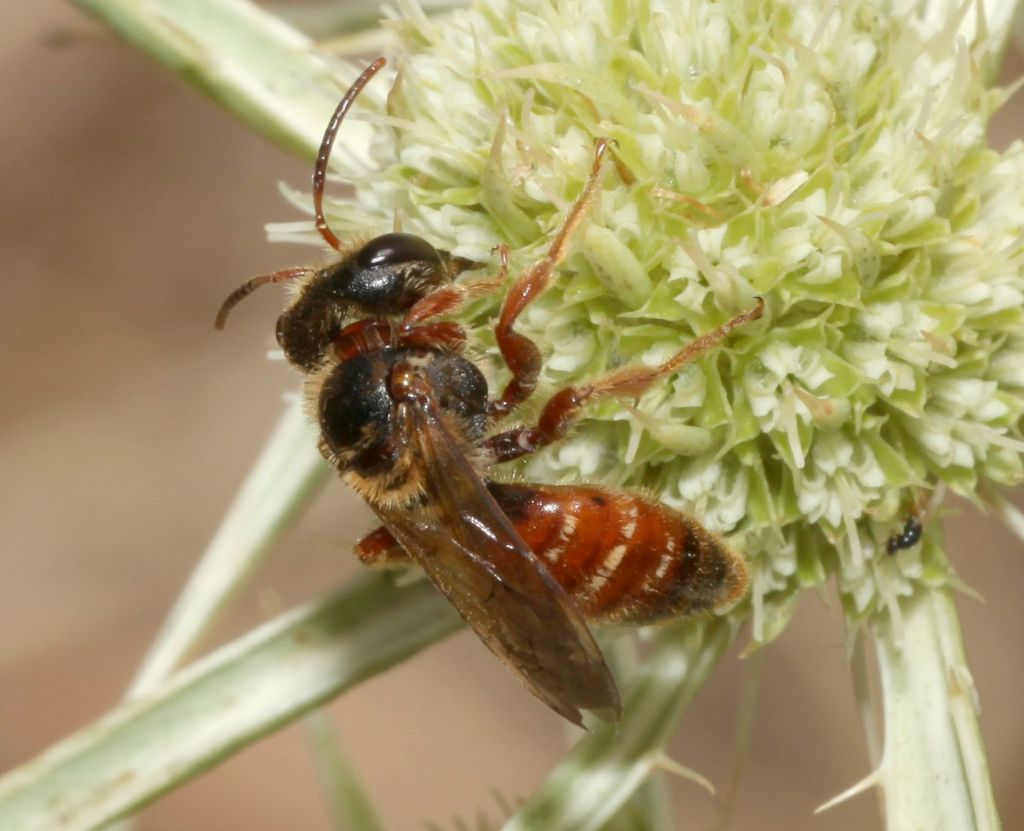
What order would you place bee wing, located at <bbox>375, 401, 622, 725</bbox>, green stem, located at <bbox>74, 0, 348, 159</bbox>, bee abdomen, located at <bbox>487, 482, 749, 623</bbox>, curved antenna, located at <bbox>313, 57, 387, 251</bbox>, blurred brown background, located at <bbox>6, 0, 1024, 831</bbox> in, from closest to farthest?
bee wing, located at <bbox>375, 401, 622, 725</bbox> → bee abdomen, located at <bbox>487, 482, 749, 623</bbox> → curved antenna, located at <bbox>313, 57, 387, 251</bbox> → green stem, located at <bbox>74, 0, 348, 159</bbox> → blurred brown background, located at <bbox>6, 0, 1024, 831</bbox>

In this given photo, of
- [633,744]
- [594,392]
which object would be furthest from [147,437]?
[594,392]

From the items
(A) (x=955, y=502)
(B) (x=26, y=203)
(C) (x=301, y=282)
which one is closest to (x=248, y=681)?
(C) (x=301, y=282)

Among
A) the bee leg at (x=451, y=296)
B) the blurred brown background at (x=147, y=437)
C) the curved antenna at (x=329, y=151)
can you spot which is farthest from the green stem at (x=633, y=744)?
the blurred brown background at (x=147, y=437)

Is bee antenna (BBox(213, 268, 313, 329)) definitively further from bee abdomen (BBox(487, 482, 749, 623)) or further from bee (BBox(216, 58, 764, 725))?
bee abdomen (BBox(487, 482, 749, 623))

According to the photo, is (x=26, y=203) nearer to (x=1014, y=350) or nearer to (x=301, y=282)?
(x=301, y=282)

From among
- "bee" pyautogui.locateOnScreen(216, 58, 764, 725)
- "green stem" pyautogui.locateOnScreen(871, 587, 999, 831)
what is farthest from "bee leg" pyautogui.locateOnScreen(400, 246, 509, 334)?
"green stem" pyautogui.locateOnScreen(871, 587, 999, 831)

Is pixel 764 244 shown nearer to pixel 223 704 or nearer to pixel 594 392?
pixel 594 392
